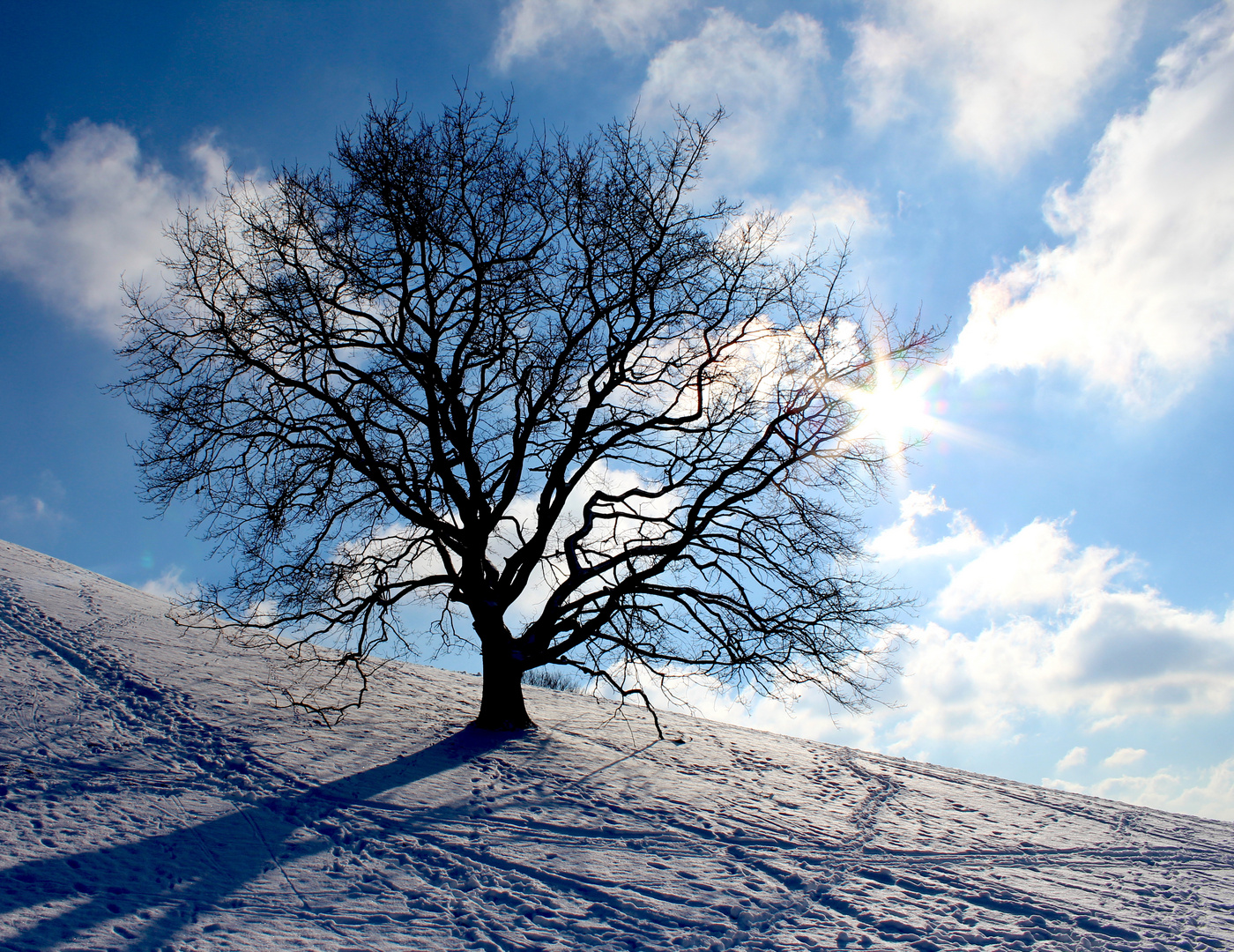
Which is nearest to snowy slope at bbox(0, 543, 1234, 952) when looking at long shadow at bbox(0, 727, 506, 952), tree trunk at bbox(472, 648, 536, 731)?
long shadow at bbox(0, 727, 506, 952)

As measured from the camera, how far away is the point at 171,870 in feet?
15.5

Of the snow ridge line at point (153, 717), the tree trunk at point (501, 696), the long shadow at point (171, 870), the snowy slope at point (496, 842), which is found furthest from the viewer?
the tree trunk at point (501, 696)

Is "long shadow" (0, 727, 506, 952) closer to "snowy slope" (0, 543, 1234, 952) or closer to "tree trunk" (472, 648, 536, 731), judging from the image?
"snowy slope" (0, 543, 1234, 952)

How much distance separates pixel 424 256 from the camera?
10234 mm

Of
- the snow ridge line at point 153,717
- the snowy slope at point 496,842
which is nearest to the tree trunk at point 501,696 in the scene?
the snowy slope at point 496,842

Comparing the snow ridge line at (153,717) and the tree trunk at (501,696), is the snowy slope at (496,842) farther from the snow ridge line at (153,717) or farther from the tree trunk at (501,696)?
the tree trunk at (501,696)

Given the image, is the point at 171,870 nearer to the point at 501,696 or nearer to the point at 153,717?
the point at 153,717

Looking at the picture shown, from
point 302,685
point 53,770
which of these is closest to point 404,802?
point 53,770

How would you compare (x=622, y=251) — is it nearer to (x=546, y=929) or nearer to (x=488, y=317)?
(x=488, y=317)

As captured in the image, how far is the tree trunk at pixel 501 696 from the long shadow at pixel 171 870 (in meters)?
3.27

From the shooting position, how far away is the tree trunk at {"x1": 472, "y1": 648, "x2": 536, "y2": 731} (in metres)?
9.80

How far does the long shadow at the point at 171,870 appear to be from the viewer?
13.0 ft

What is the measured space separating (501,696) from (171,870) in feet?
17.5

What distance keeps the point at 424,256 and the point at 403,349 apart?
4.84 feet
